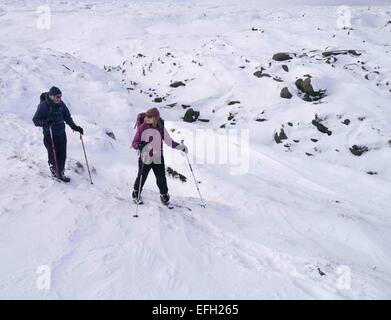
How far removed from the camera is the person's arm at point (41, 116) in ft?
25.3

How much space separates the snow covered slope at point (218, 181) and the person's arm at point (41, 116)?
1.28m

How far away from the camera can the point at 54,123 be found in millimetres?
8031

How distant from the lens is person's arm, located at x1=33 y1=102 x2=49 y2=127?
7.71 metres

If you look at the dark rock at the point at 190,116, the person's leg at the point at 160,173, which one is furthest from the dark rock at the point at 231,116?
the person's leg at the point at 160,173

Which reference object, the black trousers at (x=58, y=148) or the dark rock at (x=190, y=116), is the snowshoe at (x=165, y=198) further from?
the dark rock at (x=190, y=116)

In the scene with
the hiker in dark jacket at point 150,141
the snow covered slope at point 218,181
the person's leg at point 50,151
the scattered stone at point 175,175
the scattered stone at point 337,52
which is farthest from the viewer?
the scattered stone at point 337,52

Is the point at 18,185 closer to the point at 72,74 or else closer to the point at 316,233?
the point at 316,233

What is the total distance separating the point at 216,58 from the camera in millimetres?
25125

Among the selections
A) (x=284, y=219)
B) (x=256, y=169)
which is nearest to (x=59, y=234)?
(x=284, y=219)

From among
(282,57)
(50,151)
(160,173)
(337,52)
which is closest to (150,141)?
(160,173)

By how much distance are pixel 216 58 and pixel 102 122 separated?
1133 cm

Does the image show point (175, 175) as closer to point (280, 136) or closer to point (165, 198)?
point (165, 198)

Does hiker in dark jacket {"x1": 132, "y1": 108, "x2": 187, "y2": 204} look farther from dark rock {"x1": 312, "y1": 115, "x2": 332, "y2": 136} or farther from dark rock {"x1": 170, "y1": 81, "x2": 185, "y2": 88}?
dark rock {"x1": 170, "y1": 81, "x2": 185, "y2": 88}


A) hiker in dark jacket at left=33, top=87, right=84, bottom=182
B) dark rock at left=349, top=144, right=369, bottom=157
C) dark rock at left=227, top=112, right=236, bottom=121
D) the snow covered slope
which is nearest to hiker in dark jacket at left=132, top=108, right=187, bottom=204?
the snow covered slope
